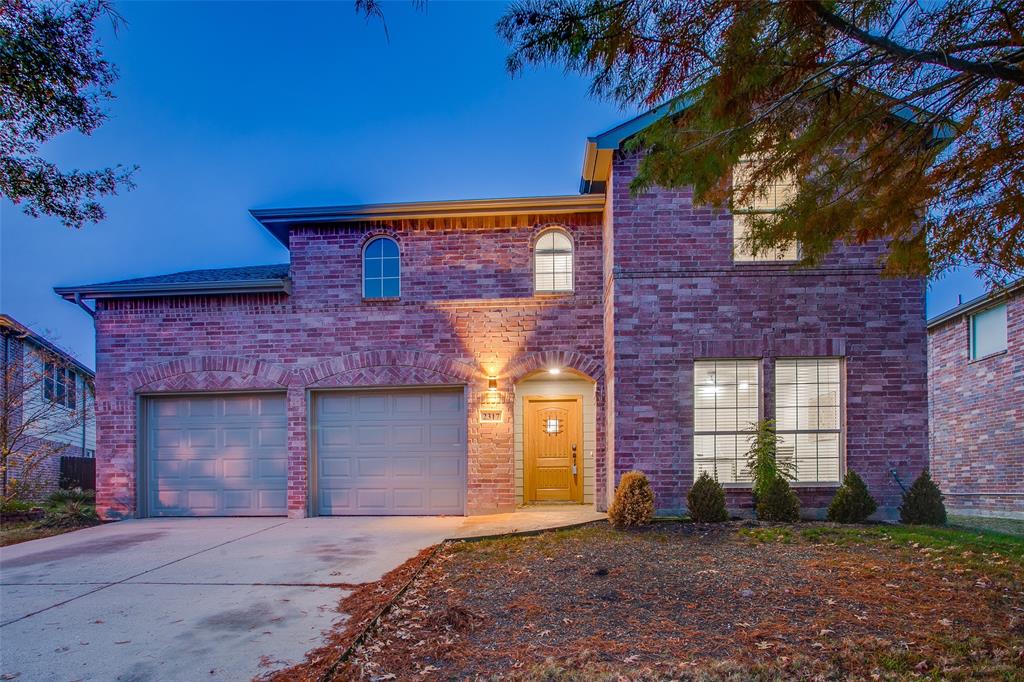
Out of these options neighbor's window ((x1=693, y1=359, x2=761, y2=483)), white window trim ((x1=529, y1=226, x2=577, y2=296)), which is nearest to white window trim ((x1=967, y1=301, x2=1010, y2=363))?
neighbor's window ((x1=693, y1=359, x2=761, y2=483))

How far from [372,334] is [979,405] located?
510 inches

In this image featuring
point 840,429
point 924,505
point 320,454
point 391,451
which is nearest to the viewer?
point 924,505

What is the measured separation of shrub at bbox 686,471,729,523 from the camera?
8.23 m

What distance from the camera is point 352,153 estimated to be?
140 metres

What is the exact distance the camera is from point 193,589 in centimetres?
596

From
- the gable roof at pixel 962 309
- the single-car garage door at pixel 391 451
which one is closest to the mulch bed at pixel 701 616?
the single-car garage door at pixel 391 451

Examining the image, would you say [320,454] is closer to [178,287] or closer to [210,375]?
[210,375]

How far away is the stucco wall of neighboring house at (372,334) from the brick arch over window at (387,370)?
17 millimetres

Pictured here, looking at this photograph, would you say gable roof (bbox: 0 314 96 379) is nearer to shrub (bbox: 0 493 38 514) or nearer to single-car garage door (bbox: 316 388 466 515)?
shrub (bbox: 0 493 38 514)

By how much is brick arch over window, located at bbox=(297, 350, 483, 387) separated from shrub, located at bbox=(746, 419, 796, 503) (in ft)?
14.4

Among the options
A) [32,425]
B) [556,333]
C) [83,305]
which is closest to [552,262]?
[556,333]

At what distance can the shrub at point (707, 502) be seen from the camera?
823 cm

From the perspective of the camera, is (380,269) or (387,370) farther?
(380,269)

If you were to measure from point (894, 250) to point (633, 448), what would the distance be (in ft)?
14.0
